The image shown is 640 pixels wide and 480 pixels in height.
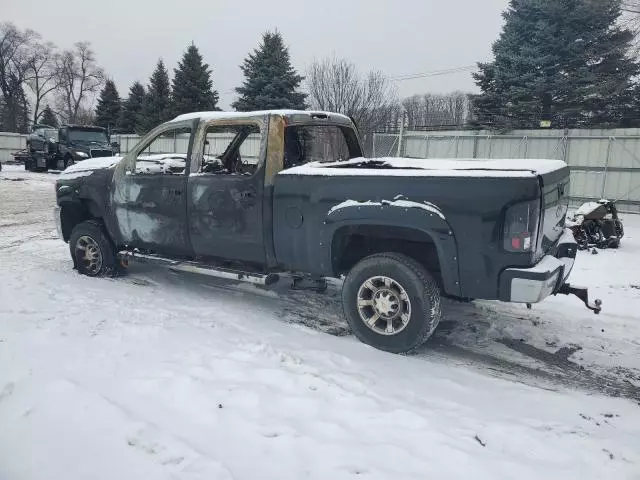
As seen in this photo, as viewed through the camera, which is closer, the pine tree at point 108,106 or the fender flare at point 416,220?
the fender flare at point 416,220

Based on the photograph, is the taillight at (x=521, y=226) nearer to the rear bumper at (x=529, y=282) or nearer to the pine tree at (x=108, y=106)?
the rear bumper at (x=529, y=282)

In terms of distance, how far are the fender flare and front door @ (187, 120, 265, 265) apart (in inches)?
39.8

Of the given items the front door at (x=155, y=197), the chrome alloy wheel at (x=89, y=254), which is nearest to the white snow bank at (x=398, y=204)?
the front door at (x=155, y=197)

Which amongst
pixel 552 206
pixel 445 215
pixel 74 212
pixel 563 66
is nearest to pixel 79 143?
pixel 74 212

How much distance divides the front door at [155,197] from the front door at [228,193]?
0.59ft

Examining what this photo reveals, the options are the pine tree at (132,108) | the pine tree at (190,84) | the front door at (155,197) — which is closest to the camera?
the front door at (155,197)

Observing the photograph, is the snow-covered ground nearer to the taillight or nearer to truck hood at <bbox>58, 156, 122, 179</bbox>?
the taillight

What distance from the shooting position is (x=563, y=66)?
Answer: 21.4 m

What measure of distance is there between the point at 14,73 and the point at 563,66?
56.5m

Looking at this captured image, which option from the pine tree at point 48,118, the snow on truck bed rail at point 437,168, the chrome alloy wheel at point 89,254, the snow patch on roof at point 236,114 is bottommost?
the chrome alloy wheel at point 89,254

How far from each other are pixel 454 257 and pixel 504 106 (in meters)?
21.6

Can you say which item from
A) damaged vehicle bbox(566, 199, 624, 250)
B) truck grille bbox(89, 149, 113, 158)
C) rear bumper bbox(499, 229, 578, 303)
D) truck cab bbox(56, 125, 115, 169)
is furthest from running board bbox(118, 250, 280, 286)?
truck cab bbox(56, 125, 115, 169)

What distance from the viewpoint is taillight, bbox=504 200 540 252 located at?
346cm

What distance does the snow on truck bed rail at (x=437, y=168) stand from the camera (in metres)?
3.64
